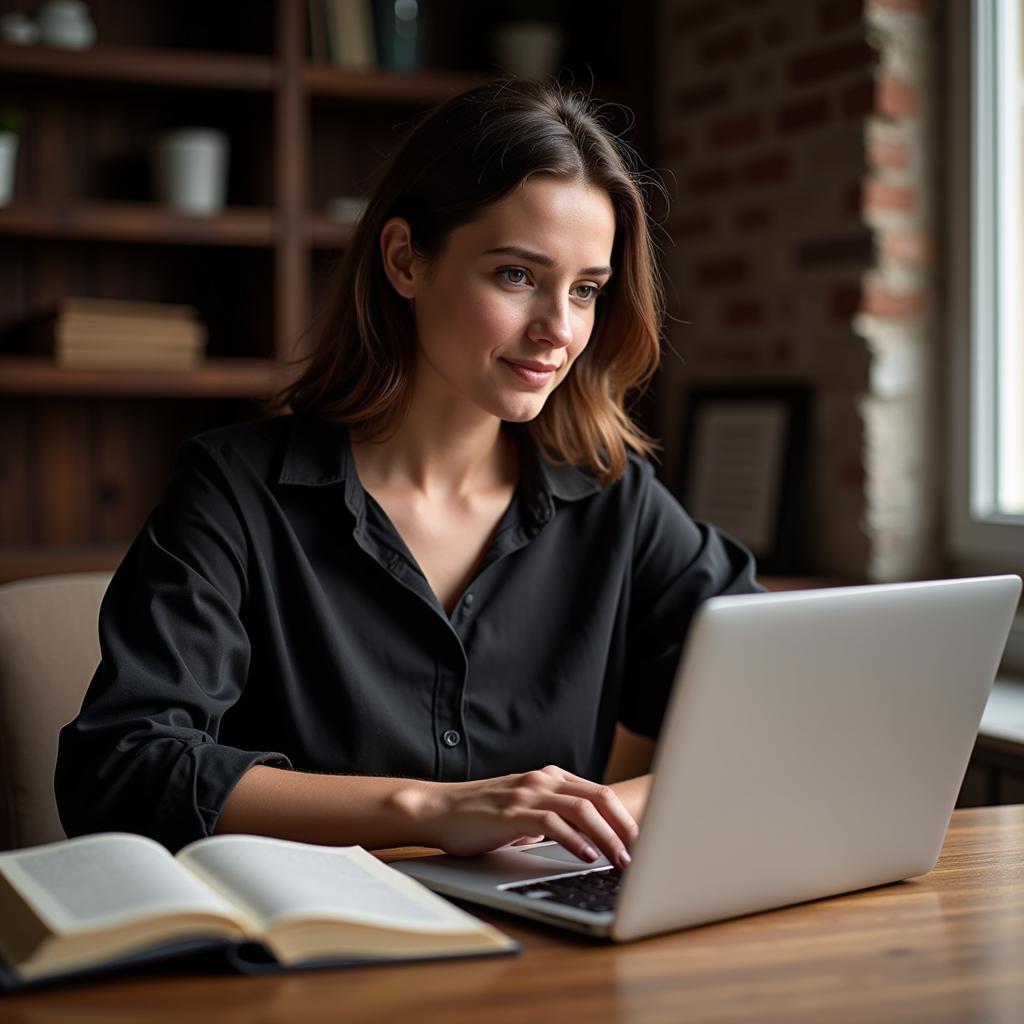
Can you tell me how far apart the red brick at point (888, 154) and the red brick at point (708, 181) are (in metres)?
0.47

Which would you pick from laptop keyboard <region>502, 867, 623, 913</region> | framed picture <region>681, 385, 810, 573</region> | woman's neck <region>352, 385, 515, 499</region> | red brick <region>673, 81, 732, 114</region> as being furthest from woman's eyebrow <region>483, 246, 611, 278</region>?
red brick <region>673, 81, 732, 114</region>

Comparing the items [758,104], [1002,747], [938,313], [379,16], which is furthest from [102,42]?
[1002,747]

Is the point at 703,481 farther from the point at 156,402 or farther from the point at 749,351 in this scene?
the point at 156,402

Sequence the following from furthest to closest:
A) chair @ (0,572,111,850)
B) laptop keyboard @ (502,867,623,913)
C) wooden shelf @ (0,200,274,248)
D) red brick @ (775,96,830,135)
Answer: wooden shelf @ (0,200,274,248), red brick @ (775,96,830,135), chair @ (0,572,111,850), laptop keyboard @ (502,867,623,913)

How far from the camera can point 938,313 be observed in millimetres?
2883

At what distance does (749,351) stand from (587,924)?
2.25 meters

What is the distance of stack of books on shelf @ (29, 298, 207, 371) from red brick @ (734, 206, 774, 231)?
119 centimetres

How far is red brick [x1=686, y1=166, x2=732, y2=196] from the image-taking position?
3.23 m

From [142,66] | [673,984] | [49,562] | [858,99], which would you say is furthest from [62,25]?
[673,984]

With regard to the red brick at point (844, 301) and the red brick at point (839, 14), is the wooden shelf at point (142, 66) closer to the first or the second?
the red brick at point (839, 14)

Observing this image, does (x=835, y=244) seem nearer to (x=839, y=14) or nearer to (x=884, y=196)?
(x=884, y=196)

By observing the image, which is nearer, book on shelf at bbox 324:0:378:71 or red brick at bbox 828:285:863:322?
red brick at bbox 828:285:863:322

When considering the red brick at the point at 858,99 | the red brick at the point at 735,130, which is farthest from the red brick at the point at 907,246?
the red brick at the point at 735,130

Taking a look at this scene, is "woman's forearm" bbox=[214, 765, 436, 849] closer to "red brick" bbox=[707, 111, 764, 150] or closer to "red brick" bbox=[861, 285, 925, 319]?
"red brick" bbox=[861, 285, 925, 319]
